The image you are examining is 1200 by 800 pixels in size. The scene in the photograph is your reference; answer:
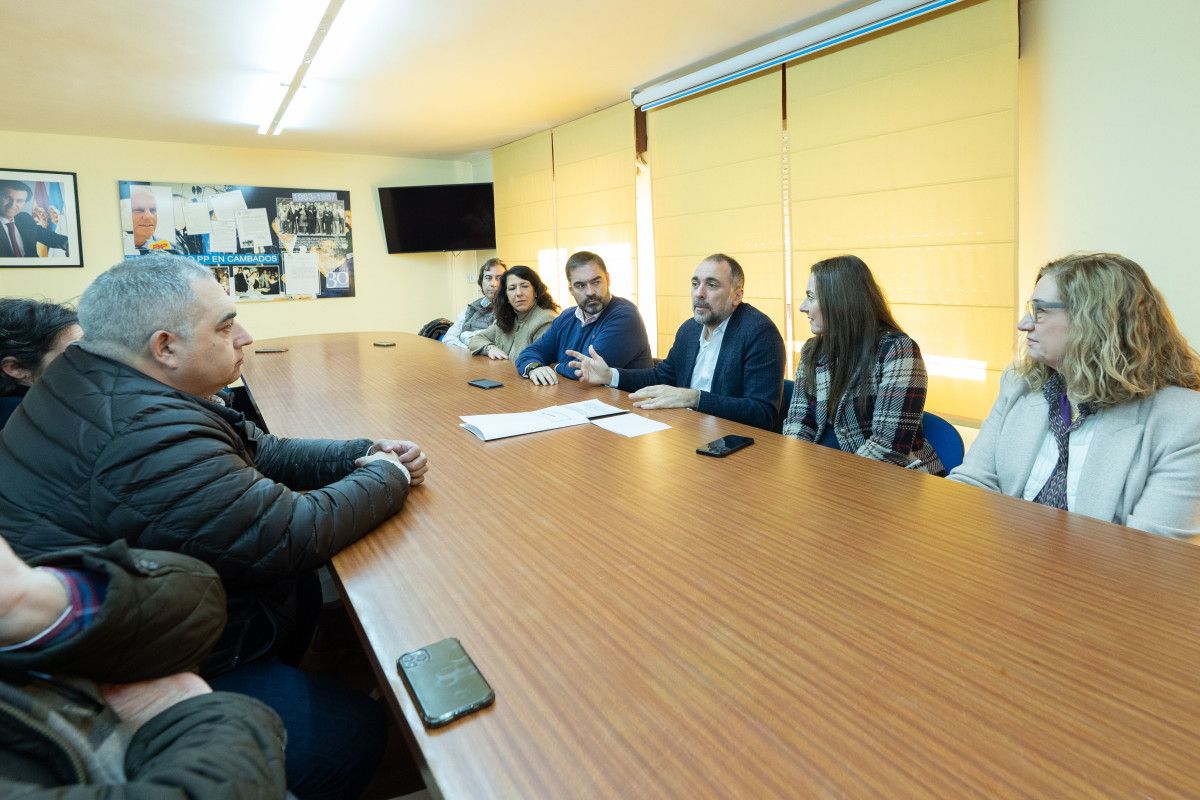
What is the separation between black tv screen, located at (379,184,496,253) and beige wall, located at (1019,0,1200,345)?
5.41 m

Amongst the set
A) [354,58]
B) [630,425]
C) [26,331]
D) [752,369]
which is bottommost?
[630,425]

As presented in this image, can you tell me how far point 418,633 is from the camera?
0.92 m

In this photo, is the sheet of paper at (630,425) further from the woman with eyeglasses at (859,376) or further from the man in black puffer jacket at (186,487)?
the man in black puffer jacket at (186,487)

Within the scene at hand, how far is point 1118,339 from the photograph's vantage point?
1396 mm

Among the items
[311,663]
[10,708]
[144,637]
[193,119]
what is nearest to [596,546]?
A: [144,637]

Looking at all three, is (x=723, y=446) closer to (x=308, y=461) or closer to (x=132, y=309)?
(x=308, y=461)

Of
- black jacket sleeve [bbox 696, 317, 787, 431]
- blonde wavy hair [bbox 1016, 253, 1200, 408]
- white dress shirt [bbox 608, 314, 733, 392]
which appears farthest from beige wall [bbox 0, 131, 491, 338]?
blonde wavy hair [bbox 1016, 253, 1200, 408]

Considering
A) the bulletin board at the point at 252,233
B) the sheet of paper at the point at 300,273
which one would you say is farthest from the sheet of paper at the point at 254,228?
the sheet of paper at the point at 300,273

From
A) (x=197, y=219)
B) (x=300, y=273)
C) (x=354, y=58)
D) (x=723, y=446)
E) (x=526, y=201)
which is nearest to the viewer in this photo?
(x=723, y=446)

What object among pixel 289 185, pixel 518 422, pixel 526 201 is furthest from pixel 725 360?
pixel 289 185

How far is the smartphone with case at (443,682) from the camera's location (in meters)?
0.74

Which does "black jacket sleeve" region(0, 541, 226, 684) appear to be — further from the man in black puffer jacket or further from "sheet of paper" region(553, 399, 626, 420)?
"sheet of paper" region(553, 399, 626, 420)

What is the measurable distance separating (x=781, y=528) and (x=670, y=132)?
4363 mm

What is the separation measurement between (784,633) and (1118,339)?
107cm
